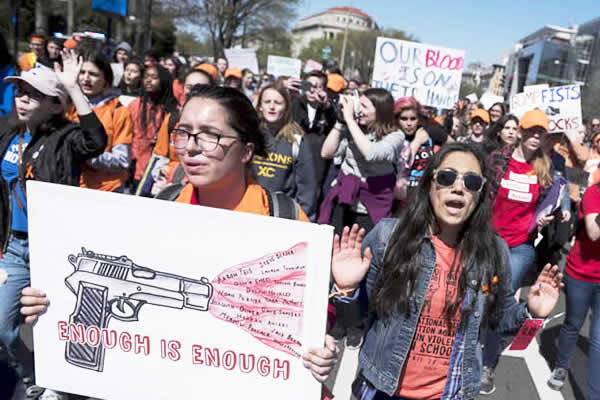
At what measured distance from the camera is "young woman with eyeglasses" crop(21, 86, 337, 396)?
1.66 metres

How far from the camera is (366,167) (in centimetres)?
416

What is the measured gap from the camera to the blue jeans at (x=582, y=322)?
→ 9.74 ft

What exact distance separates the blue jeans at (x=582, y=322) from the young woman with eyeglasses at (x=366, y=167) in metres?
1.55

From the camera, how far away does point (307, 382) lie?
149 cm

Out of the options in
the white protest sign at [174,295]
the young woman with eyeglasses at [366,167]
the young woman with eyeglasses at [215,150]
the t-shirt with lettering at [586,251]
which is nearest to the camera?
the white protest sign at [174,295]

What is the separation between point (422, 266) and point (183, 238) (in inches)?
38.7

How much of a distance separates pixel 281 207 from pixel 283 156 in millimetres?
1880

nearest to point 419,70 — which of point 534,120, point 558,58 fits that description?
point 534,120

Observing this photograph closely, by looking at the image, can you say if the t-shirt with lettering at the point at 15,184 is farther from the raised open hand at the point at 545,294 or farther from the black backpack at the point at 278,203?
the raised open hand at the point at 545,294

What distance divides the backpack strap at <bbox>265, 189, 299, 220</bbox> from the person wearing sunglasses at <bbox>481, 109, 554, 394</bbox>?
218 centimetres

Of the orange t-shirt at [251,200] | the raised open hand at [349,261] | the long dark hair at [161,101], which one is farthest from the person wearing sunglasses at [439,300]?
the long dark hair at [161,101]

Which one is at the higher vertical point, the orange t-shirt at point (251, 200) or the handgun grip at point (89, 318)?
the orange t-shirt at point (251, 200)

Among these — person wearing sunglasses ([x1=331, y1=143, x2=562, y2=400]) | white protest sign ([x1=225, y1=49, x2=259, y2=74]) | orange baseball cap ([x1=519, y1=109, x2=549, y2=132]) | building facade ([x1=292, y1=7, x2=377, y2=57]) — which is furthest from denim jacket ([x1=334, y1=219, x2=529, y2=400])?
building facade ([x1=292, y1=7, x2=377, y2=57])

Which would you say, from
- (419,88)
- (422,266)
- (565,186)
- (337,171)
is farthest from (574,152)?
(422,266)
